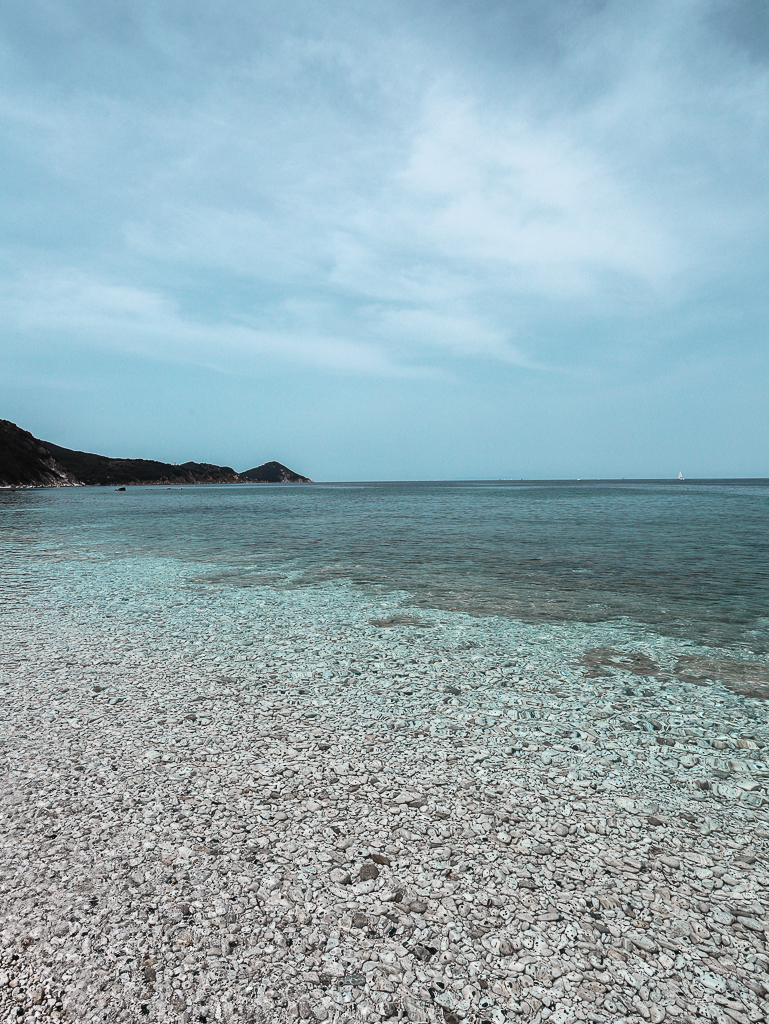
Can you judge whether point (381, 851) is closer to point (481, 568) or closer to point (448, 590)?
point (448, 590)

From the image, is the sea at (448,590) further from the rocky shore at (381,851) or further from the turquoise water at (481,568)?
the rocky shore at (381,851)

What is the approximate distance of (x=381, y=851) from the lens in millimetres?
4211

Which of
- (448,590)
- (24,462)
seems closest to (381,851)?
(448,590)

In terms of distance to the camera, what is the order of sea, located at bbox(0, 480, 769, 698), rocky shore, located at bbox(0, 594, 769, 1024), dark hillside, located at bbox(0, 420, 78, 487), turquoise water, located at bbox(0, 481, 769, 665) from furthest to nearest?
dark hillside, located at bbox(0, 420, 78, 487)
turquoise water, located at bbox(0, 481, 769, 665)
sea, located at bbox(0, 480, 769, 698)
rocky shore, located at bbox(0, 594, 769, 1024)

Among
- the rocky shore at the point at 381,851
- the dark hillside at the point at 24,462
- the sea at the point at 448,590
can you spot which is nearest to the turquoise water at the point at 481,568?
the sea at the point at 448,590

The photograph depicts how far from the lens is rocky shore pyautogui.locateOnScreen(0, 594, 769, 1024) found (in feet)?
10.1

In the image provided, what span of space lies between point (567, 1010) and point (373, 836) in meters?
1.83

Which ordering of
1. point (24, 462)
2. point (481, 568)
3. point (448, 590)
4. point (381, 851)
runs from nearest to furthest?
1. point (381, 851)
2. point (448, 590)
3. point (481, 568)
4. point (24, 462)

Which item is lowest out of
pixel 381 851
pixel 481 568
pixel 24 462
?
pixel 481 568

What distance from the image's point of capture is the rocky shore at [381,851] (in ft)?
10.1

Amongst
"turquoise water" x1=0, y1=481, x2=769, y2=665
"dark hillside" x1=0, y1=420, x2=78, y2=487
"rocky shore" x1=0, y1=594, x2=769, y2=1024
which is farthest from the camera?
"dark hillside" x1=0, y1=420, x2=78, y2=487

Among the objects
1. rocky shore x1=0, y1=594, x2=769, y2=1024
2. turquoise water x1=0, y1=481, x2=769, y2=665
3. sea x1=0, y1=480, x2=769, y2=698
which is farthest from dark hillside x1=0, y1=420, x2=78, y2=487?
rocky shore x1=0, y1=594, x2=769, y2=1024

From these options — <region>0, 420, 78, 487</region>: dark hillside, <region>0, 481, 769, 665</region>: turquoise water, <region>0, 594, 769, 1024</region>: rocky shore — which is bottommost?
<region>0, 481, 769, 665</region>: turquoise water

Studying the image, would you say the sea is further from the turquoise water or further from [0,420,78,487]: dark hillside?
[0,420,78,487]: dark hillside
